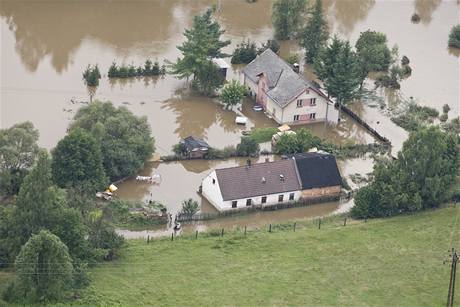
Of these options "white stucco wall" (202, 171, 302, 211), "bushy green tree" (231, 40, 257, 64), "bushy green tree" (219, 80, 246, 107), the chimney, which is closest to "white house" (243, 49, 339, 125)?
"bushy green tree" (219, 80, 246, 107)

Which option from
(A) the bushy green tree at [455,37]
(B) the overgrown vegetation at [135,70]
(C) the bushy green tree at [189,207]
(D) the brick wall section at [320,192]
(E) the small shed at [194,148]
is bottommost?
(C) the bushy green tree at [189,207]

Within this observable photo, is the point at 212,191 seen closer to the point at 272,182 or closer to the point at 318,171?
the point at 272,182

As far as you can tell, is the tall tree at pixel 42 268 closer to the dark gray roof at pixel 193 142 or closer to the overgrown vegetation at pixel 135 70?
the dark gray roof at pixel 193 142

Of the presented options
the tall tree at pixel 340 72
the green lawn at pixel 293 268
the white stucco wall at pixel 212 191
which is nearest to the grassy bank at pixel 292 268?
the green lawn at pixel 293 268

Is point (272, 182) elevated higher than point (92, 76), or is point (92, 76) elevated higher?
point (92, 76)

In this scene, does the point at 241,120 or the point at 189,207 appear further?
the point at 241,120

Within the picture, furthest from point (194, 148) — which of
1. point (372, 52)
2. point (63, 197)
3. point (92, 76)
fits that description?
point (372, 52)
